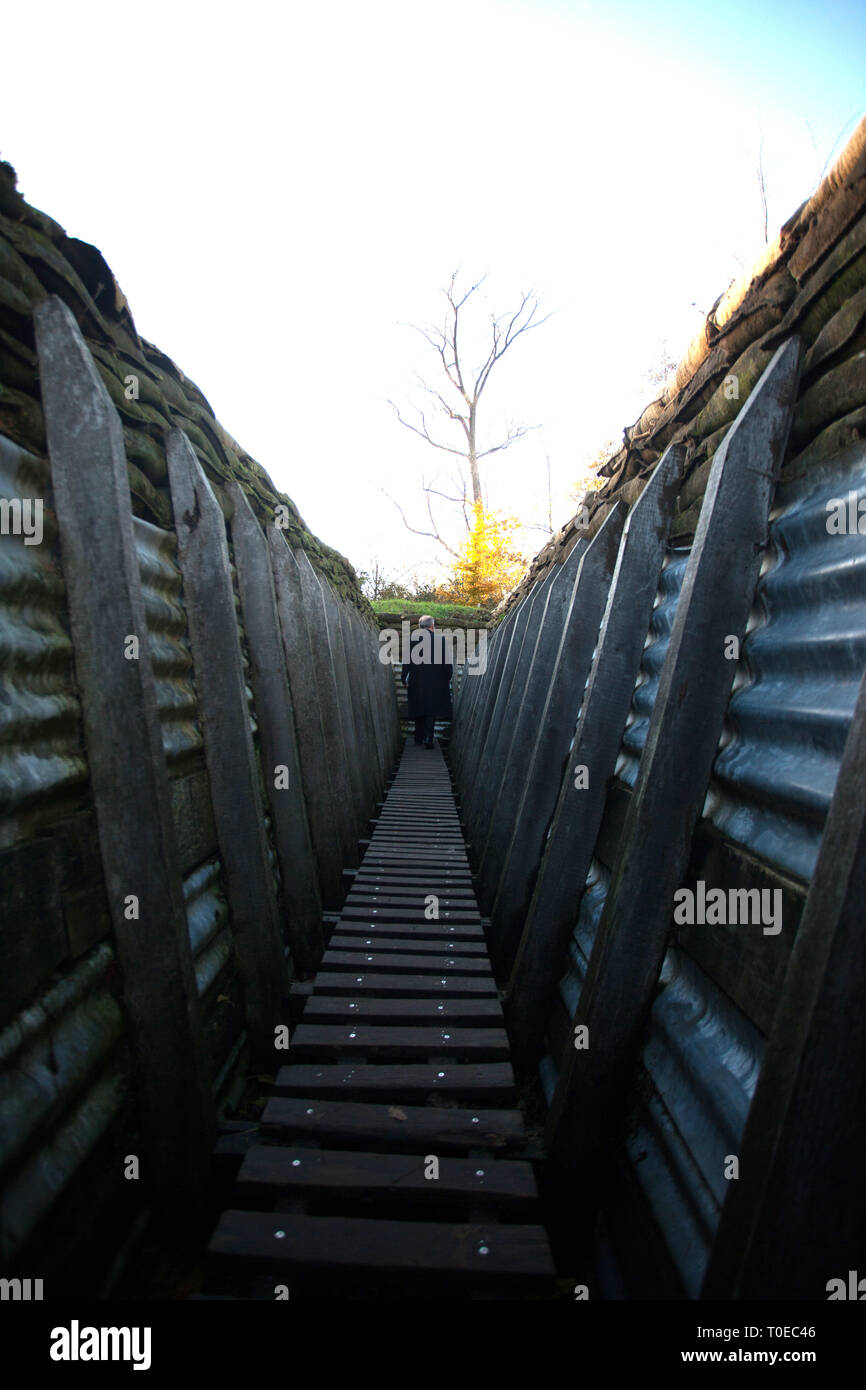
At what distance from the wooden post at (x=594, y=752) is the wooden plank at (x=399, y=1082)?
0.33 meters

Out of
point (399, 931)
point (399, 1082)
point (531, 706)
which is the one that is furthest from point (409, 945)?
point (531, 706)

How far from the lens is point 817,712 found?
1.20m

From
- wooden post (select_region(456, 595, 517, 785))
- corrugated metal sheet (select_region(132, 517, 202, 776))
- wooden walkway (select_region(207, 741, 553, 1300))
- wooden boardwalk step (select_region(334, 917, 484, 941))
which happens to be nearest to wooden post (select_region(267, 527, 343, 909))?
wooden boardwalk step (select_region(334, 917, 484, 941))

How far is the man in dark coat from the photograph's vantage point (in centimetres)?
1062

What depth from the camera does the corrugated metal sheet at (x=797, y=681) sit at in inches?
45.5

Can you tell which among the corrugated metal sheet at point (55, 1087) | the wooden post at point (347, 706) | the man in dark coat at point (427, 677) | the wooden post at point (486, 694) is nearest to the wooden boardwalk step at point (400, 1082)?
the corrugated metal sheet at point (55, 1087)

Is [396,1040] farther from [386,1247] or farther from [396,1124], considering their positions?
[386,1247]

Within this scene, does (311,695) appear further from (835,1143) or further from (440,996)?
(835,1143)

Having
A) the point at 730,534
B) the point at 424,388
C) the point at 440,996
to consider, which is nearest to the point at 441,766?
the point at 440,996

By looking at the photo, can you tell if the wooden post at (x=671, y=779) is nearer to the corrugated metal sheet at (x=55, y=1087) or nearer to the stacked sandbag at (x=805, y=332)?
the stacked sandbag at (x=805, y=332)

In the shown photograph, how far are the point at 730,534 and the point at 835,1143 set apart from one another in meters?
1.16

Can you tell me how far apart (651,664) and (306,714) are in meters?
2.03

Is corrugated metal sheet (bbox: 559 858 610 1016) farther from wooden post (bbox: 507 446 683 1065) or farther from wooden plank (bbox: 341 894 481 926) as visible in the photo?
wooden plank (bbox: 341 894 481 926)
